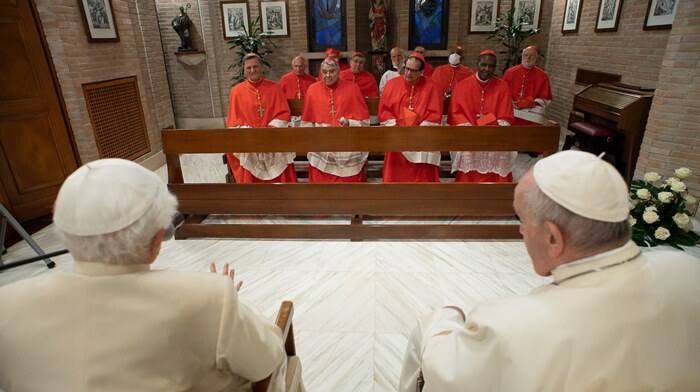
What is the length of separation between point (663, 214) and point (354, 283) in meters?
2.83

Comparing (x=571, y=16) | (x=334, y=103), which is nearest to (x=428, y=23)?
(x=571, y=16)

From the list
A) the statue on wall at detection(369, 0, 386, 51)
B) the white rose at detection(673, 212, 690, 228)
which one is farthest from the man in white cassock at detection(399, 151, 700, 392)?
the statue on wall at detection(369, 0, 386, 51)

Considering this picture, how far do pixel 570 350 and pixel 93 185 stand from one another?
1.27 metres

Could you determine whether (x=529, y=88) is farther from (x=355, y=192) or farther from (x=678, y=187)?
(x=355, y=192)

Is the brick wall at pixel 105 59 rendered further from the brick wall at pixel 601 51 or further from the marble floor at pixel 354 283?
the brick wall at pixel 601 51

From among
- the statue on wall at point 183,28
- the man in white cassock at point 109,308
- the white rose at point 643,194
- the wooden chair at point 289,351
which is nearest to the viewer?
the man in white cassock at point 109,308

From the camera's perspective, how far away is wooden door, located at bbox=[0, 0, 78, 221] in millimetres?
4359

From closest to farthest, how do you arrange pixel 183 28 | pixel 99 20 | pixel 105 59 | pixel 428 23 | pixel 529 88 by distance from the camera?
pixel 99 20, pixel 105 59, pixel 529 88, pixel 183 28, pixel 428 23

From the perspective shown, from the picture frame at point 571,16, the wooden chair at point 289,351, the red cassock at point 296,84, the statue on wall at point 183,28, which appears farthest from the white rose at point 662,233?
the statue on wall at point 183,28

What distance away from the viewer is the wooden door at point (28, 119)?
4359mm

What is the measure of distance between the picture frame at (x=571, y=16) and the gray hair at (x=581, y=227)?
25.6ft

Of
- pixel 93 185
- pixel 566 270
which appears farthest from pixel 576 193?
pixel 93 185

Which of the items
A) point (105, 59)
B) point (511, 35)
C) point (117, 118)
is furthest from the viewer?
point (511, 35)

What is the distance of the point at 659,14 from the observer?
512 cm
